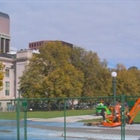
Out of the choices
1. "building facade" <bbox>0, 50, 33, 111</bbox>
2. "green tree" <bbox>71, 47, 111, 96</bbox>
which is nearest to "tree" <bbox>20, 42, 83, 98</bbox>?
"green tree" <bbox>71, 47, 111, 96</bbox>

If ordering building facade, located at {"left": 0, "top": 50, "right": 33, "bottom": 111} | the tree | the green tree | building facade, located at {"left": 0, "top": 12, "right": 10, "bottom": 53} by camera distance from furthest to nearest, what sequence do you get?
building facade, located at {"left": 0, "top": 12, "right": 10, "bottom": 53} < building facade, located at {"left": 0, "top": 50, "right": 33, "bottom": 111} < the green tree < the tree

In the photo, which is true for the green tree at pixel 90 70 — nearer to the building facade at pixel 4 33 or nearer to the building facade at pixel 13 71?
the building facade at pixel 13 71

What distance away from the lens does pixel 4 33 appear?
15338 cm

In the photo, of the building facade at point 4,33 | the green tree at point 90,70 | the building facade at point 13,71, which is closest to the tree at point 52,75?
the green tree at point 90,70

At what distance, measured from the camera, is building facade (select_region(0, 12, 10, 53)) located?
476ft

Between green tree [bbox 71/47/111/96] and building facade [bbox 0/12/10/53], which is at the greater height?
building facade [bbox 0/12/10/53]

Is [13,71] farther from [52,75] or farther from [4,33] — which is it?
[4,33]

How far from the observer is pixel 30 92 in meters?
68.1

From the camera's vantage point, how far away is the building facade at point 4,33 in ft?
476

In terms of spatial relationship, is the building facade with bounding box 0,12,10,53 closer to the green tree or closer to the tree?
the green tree

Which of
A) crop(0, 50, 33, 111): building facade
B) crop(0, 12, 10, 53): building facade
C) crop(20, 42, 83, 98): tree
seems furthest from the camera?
crop(0, 12, 10, 53): building facade

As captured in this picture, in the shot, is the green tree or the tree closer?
the tree

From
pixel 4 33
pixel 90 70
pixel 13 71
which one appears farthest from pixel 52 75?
pixel 4 33

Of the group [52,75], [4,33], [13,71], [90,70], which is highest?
[4,33]
